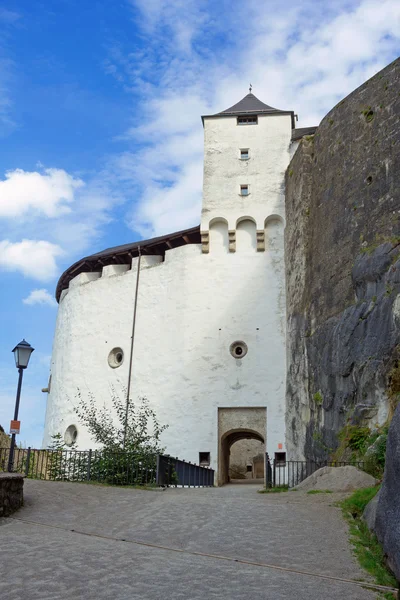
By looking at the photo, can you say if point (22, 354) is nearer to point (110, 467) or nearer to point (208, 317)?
point (110, 467)

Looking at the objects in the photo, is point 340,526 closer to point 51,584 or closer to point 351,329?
point 51,584

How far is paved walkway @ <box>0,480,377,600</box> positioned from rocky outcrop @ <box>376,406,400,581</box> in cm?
39

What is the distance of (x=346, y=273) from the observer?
66.4 ft

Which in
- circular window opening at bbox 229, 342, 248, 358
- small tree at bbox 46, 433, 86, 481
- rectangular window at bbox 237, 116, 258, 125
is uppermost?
rectangular window at bbox 237, 116, 258, 125

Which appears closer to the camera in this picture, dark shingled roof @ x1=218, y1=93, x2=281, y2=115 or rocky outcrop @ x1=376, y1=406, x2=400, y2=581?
rocky outcrop @ x1=376, y1=406, x2=400, y2=581

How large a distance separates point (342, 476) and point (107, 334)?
58.5 ft

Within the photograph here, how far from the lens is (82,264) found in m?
31.8

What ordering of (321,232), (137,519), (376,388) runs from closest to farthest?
1. (137,519)
2. (376,388)
3. (321,232)

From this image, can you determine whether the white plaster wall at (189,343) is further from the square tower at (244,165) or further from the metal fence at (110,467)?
the metal fence at (110,467)

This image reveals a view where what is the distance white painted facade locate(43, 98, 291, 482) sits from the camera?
83.8 ft

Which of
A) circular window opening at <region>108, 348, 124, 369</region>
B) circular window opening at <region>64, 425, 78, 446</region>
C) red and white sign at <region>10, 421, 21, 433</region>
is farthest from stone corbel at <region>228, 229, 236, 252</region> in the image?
red and white sign at <region>10, 421, 21, 433</region>

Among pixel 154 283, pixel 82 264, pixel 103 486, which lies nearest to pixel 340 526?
pixel 103 486

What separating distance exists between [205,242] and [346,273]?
29.4 feet

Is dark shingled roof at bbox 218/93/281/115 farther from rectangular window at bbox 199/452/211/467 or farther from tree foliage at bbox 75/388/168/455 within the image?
rectangular window at bbox 199/452/211/467
